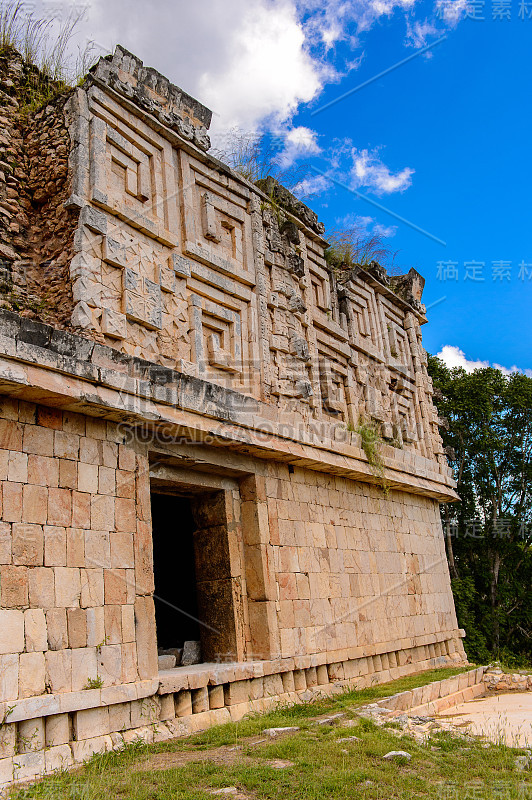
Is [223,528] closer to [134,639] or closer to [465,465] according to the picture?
[134,639]

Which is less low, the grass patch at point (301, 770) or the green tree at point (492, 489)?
the green tree at point (492, 489)

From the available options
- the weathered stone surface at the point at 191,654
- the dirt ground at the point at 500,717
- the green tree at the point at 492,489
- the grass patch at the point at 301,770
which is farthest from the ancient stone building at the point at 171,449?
the green tree at the point at 492,489

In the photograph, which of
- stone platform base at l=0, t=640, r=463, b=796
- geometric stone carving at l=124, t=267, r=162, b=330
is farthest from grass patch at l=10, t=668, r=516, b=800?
geometric stone carving at l=124, t=267, r=162, b=330

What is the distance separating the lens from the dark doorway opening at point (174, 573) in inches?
370

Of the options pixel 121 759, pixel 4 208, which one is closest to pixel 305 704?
pixel 121 759

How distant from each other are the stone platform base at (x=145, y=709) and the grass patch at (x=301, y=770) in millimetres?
198

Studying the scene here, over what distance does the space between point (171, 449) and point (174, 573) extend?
11.3ft

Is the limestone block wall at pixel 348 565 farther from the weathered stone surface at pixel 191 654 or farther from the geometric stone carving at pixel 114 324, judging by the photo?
the geometric stone carving at pixel 114 324

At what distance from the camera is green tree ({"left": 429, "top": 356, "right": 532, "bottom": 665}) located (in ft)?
64.2

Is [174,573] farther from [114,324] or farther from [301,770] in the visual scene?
[301,770]

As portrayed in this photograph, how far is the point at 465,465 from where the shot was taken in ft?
68.1

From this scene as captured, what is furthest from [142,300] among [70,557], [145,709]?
[145,709]

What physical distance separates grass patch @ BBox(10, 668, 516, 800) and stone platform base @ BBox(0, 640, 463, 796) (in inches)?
7.8

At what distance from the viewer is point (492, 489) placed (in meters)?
20.4
